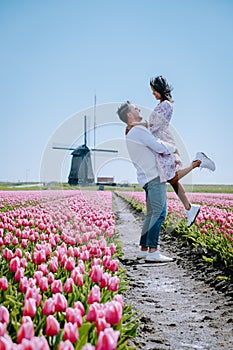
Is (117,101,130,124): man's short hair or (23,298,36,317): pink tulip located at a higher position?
(117,101,130,124): man's short hair

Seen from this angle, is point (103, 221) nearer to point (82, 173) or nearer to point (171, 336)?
point (171, 336)

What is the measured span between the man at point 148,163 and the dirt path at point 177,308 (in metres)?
0.47

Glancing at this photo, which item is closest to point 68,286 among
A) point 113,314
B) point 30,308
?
point 30,308

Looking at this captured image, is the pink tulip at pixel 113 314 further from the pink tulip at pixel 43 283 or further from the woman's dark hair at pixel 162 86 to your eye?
the woman's dark hair at pixel 162 86

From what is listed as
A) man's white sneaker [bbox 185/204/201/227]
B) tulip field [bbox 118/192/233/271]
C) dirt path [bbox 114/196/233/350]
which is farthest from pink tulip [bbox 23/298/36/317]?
man's white sneaker [bbox 185/204/201/227]

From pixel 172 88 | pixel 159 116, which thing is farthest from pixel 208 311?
pixel 172 88

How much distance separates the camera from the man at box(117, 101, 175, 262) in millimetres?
5434

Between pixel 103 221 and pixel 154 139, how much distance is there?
1.26 metres

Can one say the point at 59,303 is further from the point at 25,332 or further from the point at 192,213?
the point at 192,213

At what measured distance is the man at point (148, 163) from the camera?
5434mm

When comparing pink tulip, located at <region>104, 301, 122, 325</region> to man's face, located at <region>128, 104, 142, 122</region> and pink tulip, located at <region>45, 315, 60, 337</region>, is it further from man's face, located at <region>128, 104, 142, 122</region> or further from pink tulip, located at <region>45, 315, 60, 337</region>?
man's face, located at <region>128, 104, 142, 122</region>

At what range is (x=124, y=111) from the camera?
18.1ft

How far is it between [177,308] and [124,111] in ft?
8.39

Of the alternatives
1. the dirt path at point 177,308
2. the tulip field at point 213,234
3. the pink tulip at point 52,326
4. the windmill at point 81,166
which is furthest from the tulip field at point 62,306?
the windmill at point 81,166
